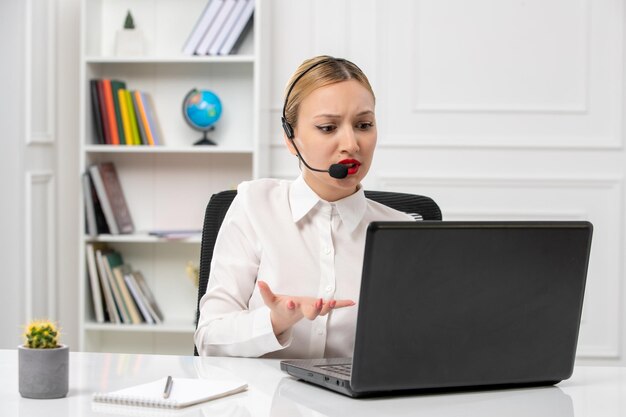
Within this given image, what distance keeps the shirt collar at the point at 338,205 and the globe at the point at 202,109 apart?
6.12 ft

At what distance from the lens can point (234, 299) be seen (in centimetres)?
163

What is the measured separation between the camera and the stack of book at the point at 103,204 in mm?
3475

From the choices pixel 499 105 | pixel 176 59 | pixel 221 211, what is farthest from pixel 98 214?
pixel 221 211

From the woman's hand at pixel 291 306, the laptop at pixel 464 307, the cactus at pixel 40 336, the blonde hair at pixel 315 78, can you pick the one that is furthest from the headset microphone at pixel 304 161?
the cactus at pixel 40 336

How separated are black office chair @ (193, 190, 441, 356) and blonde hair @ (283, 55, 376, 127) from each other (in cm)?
24

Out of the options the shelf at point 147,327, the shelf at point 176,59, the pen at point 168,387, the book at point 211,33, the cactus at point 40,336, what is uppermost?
the book at point 211,33

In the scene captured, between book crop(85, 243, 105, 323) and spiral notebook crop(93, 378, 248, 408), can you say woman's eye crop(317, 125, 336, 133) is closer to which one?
spiral notebook crop(93, 378, 248, 408)

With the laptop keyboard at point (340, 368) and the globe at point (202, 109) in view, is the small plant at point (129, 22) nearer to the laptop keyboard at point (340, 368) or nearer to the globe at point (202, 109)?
the globe at point (202, 109)

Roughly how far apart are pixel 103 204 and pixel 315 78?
2041 mm

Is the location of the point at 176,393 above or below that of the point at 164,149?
below

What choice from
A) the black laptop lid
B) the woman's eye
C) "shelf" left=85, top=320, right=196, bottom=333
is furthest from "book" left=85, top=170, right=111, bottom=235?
the black laptop lid

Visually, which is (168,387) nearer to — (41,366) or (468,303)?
(41,366)

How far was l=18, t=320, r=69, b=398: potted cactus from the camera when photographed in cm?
119

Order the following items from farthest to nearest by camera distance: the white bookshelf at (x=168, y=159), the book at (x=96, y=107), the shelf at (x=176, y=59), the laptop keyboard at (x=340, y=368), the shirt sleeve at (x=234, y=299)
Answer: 1. the white bookshelf at (x=168, y=159)
2. the book at (x=96, y=107)
3. the shelf at (x=176, y=59)
4. the shirt sleeve at (x=234, y=299)
5. the laptop keyboard at (x=340, y=368)
